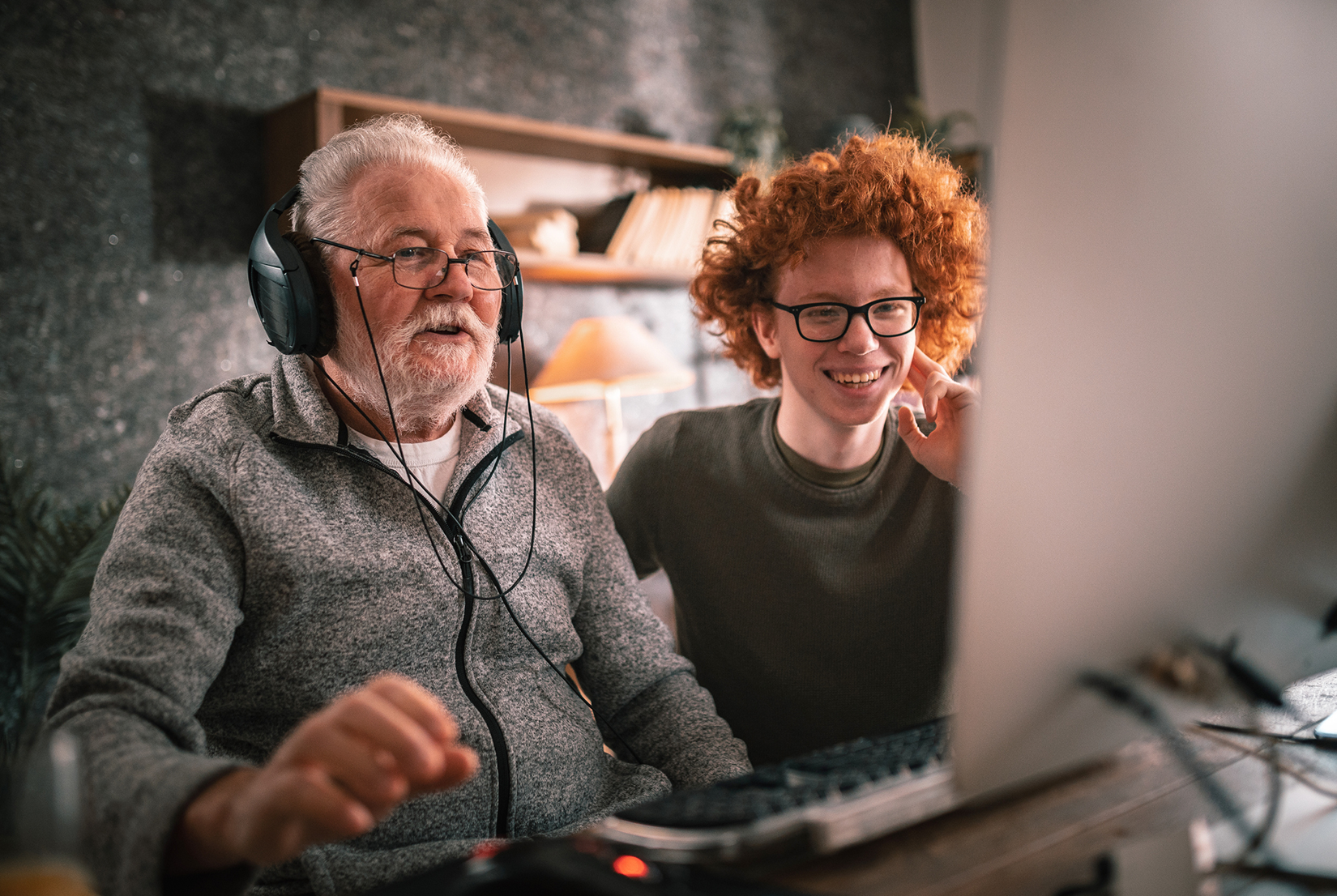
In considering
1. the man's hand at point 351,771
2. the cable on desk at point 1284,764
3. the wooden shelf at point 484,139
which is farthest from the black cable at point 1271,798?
the wooden shelf at point 484,139

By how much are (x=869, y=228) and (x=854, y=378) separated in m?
0.22

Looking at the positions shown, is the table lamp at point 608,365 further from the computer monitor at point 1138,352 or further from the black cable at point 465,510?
the computer monitor at point 1138,352

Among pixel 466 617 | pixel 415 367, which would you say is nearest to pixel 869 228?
pixel 415 367

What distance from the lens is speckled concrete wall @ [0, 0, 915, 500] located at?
74.0 inches

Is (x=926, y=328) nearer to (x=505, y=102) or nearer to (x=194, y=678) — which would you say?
(x=194, y=678)

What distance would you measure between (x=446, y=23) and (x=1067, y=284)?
2487mm

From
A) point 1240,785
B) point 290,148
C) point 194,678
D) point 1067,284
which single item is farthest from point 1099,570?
point 290,148

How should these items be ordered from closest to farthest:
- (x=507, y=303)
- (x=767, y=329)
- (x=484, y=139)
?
(x=507, y=303), (x=767, y=329), (x=484, y=139)

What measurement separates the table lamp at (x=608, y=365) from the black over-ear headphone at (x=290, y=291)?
1.47 meters

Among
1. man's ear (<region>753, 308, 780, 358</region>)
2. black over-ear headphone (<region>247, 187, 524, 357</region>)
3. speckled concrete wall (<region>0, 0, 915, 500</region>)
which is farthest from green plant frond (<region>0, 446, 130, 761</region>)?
man's ear (<region>753, 308, 780, 358</region>)

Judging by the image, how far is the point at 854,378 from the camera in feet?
4.13

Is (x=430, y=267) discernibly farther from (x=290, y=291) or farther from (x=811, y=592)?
(x=811, y=592)

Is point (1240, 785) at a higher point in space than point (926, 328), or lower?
lower

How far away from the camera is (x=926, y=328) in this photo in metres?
1.44
